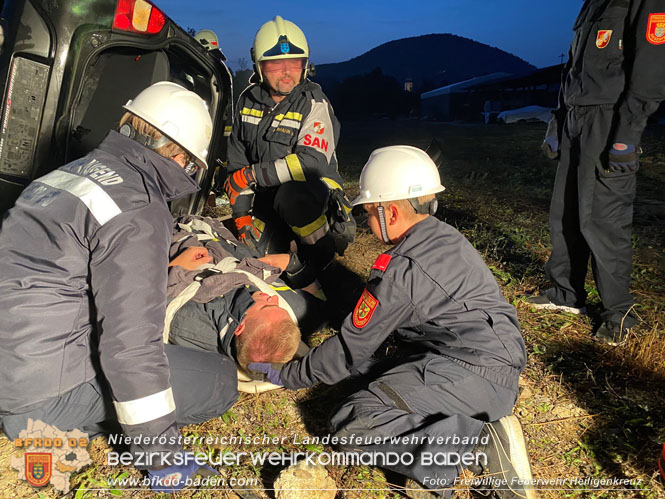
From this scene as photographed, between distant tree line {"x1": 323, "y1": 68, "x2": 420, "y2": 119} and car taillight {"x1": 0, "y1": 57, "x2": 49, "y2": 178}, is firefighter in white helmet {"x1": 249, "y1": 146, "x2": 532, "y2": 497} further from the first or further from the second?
distant tree line {"x1": 323, "y1": 68, "x2": 420, "y2": 119}

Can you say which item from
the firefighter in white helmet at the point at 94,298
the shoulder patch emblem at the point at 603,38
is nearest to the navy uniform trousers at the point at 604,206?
the shoulder patch emblem at the point at 603,38

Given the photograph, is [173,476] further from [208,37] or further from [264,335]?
[208,37]

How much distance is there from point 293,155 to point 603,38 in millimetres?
2223

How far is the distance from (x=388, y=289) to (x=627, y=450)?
1.36 metres

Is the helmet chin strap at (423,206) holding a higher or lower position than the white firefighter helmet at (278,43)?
lower

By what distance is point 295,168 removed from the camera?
3793 mm

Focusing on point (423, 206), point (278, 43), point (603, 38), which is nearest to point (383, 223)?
point (423, 206)

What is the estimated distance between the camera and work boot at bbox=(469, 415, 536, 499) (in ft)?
6.41

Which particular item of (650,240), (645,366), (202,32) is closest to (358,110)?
(202,32)

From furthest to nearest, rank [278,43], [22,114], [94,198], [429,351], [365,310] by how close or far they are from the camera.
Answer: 1. [278,43]
2. [22,114]
3. [429,351]
4. [365,310]
5. [94,198]

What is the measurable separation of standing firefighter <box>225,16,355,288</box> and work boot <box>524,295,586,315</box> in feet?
4.78

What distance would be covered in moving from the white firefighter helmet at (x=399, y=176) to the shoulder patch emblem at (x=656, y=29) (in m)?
1.69

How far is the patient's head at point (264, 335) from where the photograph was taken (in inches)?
99.5

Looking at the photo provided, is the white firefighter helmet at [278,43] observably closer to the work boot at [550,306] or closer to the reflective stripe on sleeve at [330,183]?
the reflective stripe on sleeve at [330,183]
